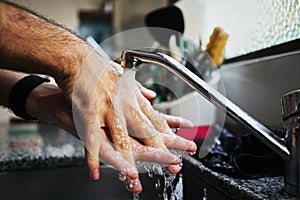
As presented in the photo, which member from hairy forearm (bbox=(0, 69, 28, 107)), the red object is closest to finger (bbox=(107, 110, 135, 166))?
the red object

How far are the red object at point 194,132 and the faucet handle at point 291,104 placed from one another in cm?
16

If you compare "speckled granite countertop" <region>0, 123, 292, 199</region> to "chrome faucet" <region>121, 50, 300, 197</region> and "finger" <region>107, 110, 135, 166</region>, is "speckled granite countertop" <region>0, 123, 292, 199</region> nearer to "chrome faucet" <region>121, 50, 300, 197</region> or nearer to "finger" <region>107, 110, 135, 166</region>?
"chrome faucet" <region>121, 50, 300, 197</region>

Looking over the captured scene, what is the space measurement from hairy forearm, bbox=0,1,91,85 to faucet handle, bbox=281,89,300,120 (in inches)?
11.7

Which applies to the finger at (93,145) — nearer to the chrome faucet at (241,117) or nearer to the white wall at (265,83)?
the chrome faucet at (241,117)

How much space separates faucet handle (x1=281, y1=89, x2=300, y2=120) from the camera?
47cm

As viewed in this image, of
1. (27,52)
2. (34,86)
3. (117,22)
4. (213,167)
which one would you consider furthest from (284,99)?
(117,22)

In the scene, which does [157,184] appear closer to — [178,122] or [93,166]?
[178,122]

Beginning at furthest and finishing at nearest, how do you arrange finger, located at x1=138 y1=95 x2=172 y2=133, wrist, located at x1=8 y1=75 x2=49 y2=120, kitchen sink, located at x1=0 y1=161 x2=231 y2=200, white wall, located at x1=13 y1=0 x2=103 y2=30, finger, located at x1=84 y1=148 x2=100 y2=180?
white wall, located at x1=13 y1=0 x2=103 y2=30, kitchen sink, located at x1=0 y1=161 x2=231 y2=200, wrist, located at x1=8 y1=75 x2=49 y2=120, finger, located at x1=138 y1=95 x2=172 y2=133, finger, located at x1=84 y1=148 x2=100 y2=180

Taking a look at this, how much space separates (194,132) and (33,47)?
31 centimetres

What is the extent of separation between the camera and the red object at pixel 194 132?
59 cm

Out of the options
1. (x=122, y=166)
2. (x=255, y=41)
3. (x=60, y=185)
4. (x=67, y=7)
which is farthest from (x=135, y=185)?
(x=67, y=7)

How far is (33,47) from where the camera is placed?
1.55 feet

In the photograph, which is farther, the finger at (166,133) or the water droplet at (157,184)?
the water droplet at (157,184)

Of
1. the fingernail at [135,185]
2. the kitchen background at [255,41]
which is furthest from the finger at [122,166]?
the kitchen background at [255,41]
